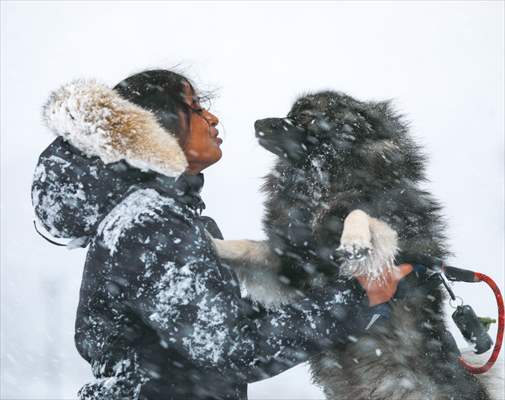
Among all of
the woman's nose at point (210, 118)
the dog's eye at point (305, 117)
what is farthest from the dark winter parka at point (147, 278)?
the dog's eye at point (305, 117)

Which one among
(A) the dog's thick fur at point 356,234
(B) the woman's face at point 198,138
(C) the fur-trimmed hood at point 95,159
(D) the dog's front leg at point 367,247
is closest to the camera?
(C) the fur-trimmed hood at point 95,159

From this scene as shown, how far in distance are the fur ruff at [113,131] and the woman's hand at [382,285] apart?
25.1 inches

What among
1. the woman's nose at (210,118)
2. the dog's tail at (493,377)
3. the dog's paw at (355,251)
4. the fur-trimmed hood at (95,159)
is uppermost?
the woman's nose at (210,118)

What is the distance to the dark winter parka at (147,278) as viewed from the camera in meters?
1.66

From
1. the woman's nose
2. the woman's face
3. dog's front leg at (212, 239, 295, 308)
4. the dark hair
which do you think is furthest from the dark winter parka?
dog's front leg at (212, 239, 295, 308)

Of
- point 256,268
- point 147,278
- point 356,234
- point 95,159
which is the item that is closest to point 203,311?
point 147,278

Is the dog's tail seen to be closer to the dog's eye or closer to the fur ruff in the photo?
the dog's eye

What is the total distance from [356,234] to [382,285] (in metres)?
0.26

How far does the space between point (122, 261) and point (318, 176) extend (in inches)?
47.7

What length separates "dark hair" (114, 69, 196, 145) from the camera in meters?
1.95

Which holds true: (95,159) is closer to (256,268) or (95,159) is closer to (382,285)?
(382,285)

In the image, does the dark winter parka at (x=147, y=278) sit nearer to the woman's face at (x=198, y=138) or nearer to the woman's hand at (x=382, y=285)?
the woman's hand at (x=382, y=285)

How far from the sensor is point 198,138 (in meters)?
2.09

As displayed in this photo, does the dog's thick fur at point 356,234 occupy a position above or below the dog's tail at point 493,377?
above
